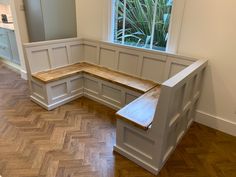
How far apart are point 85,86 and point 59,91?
0.48 meters

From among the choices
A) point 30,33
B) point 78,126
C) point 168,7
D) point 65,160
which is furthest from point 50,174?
point 30,33

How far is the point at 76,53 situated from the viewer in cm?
333

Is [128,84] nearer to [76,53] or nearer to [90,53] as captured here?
[90,53]

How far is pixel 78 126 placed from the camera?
243cm

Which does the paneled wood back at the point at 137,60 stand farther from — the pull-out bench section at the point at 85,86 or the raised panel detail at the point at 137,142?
the raised panel detail at the point at 137,142

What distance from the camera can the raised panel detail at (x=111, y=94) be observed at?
2.73 metres

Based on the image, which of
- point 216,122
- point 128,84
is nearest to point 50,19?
point 128,84

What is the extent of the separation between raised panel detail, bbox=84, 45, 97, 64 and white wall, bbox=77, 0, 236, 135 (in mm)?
1473

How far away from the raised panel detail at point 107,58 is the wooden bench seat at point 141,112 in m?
1.03

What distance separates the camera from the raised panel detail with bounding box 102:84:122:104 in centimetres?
273

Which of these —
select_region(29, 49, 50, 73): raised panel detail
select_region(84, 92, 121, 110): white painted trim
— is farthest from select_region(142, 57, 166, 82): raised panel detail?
select_region(29, 49, 50, 73): raised panel detail

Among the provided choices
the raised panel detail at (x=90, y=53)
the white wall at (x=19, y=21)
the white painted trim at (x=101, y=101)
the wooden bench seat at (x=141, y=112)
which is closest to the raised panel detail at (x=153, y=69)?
the wooden bench seat at (x=141, y=112)

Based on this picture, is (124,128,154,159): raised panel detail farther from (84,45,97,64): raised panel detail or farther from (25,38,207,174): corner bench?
(84,45,97,64): raised panel detail

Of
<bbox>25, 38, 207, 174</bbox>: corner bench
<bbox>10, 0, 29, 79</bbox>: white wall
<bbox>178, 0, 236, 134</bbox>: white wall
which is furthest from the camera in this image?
<bbox>10, 0, 29, 79</bbox>: white wall
